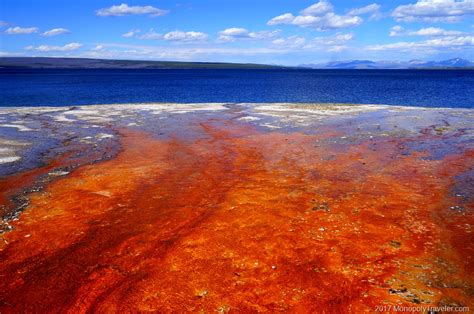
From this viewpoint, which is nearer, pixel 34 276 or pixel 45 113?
pixel 34 276

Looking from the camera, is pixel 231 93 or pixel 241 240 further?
pixel 231 93

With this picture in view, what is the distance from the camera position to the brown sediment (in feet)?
24.6

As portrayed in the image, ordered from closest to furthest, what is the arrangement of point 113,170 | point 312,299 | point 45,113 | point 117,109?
point 312,299
point 113,170
point 45,113
point 117,109

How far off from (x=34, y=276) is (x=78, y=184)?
6.57m

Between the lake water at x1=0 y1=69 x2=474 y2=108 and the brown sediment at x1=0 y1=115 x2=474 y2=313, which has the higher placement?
the lake water at x1=0 y1=69 x2=474 y2=108

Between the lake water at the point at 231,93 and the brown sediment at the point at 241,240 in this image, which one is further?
the lake water at the point at 231,93

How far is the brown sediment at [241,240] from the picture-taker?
7.51 m

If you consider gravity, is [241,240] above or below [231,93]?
below

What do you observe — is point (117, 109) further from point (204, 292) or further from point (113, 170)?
point (204, 292)

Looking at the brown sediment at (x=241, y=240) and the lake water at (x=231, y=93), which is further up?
the lake water at (x=231, y=93)

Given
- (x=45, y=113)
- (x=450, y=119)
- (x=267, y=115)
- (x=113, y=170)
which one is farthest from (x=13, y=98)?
(x=450, y=119)

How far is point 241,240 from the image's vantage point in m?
9.80

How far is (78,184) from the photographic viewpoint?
14477 millimetres

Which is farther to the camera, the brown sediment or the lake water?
the lake water
